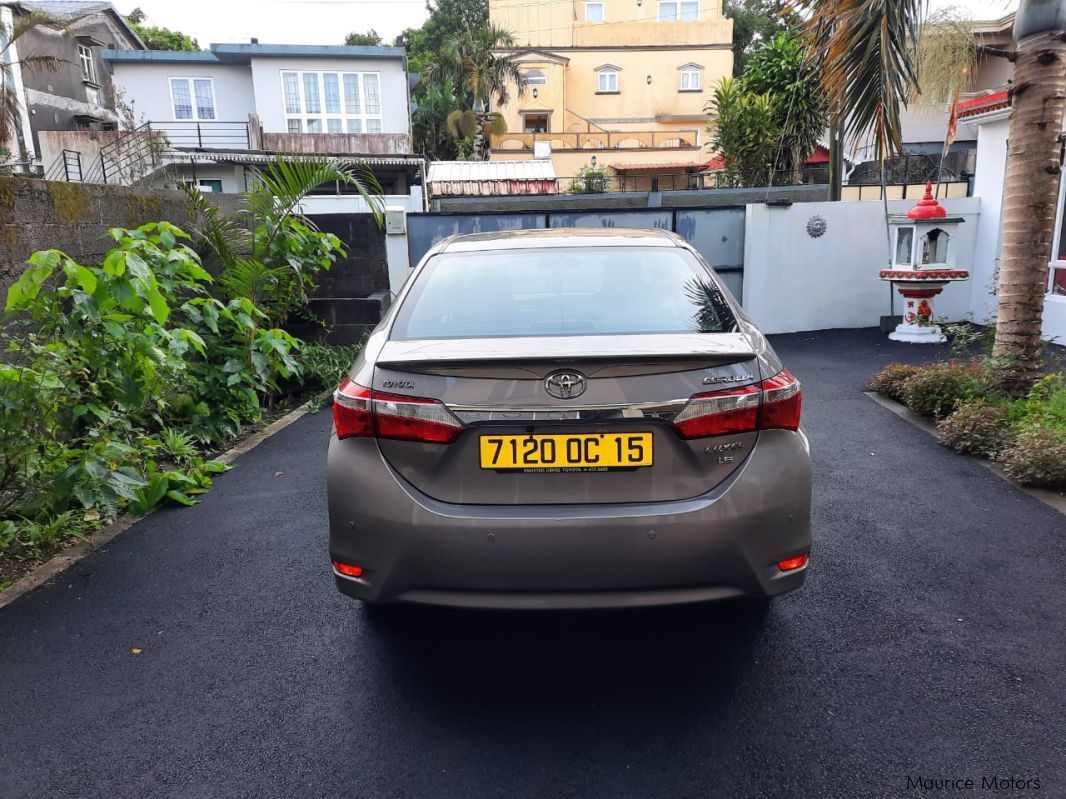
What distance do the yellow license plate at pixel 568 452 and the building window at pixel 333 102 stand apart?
1013 inches

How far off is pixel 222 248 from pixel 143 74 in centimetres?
2370

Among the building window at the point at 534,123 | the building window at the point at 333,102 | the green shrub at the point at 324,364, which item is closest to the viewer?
the green shrub at the point at 324,364

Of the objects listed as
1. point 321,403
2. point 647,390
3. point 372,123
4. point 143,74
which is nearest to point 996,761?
point 647,390

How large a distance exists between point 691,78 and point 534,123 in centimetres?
757

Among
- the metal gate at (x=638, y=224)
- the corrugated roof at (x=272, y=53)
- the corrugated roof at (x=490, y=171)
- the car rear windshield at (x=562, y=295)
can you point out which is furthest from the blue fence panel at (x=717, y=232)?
the corrugated roof at (x=272, y=53)

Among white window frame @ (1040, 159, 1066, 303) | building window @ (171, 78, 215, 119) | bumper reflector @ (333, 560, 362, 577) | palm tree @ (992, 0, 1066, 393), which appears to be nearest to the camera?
bumper reflector @ (333, 560, 362, 577)

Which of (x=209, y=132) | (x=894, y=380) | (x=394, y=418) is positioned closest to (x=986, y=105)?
(x=894, y=380)

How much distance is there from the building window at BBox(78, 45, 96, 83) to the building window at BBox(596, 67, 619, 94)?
2028 centimetres

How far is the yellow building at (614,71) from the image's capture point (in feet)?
111

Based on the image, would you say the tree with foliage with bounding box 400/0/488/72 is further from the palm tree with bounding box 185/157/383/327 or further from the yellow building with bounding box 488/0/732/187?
the palm tree with bounding box 185/157/383/327

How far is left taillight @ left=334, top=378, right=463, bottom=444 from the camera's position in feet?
7.82

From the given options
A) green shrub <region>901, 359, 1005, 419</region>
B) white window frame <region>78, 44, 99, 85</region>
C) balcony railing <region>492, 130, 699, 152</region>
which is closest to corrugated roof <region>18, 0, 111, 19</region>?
white window frame <region>78, 44, 99, 85</region>

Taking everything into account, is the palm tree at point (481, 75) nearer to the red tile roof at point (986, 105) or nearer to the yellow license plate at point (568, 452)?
the red tile roof at point (986, 105)

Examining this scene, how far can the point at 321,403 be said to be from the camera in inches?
287
